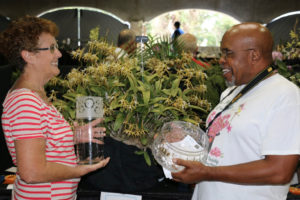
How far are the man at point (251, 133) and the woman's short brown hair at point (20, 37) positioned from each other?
0.81 metres

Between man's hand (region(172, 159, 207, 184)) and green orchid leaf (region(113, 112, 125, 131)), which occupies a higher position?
green orchid leaf (region(113, 112, 125, 131))

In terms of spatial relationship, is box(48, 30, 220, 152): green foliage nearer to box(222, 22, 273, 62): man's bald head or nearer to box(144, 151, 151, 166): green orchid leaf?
box(144, 151, 151, 166): green orchid leaf

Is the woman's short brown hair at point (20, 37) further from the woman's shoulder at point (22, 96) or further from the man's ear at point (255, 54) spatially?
the man's ear at point (255, 54)

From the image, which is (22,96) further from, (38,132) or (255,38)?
(255,38)

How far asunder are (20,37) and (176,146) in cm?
81

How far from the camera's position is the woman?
1.17 meters

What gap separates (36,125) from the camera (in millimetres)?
1190

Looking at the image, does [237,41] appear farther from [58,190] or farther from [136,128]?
[58,190]

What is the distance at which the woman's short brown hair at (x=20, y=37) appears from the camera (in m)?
1.33

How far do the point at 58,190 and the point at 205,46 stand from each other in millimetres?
11090

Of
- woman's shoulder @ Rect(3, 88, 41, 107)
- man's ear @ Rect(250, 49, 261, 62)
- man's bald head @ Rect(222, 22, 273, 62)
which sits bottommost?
woman's shoulder @ Rect(3, 88, 41, 107)

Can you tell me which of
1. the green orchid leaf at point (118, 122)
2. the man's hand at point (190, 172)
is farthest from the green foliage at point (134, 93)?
the man's hand at point (190, 172)

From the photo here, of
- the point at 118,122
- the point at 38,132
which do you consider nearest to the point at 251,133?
the point at 118,122

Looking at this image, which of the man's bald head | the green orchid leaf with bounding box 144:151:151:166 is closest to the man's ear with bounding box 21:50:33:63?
the green orchid leaf with bounding box 144:151:151:166
